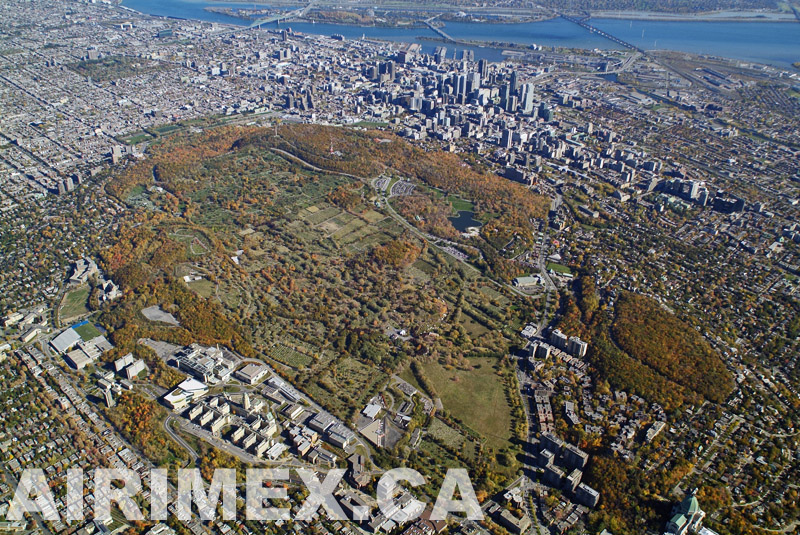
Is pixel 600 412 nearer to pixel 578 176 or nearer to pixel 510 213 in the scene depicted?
pixel 510 213

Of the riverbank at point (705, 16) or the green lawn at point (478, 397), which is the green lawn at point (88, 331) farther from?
the riverbank at point (705, 16)

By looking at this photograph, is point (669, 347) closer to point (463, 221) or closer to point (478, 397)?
point (478, 397)

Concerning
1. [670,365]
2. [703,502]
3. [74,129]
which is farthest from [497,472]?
[74,129]

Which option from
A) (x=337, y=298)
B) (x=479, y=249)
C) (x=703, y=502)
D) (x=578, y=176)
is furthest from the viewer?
(x=578, y=176)

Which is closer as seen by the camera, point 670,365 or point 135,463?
point 135,463

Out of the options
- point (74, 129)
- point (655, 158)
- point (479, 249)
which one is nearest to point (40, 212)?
point (74, 129)

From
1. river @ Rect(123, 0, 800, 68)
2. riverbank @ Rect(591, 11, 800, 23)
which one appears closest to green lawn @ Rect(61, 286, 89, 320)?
river @ Rect(123, 0, 800, 68)

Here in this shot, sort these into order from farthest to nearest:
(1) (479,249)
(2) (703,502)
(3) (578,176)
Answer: (3) (578,176) → (1) (479,249) → (2) (703,502)
